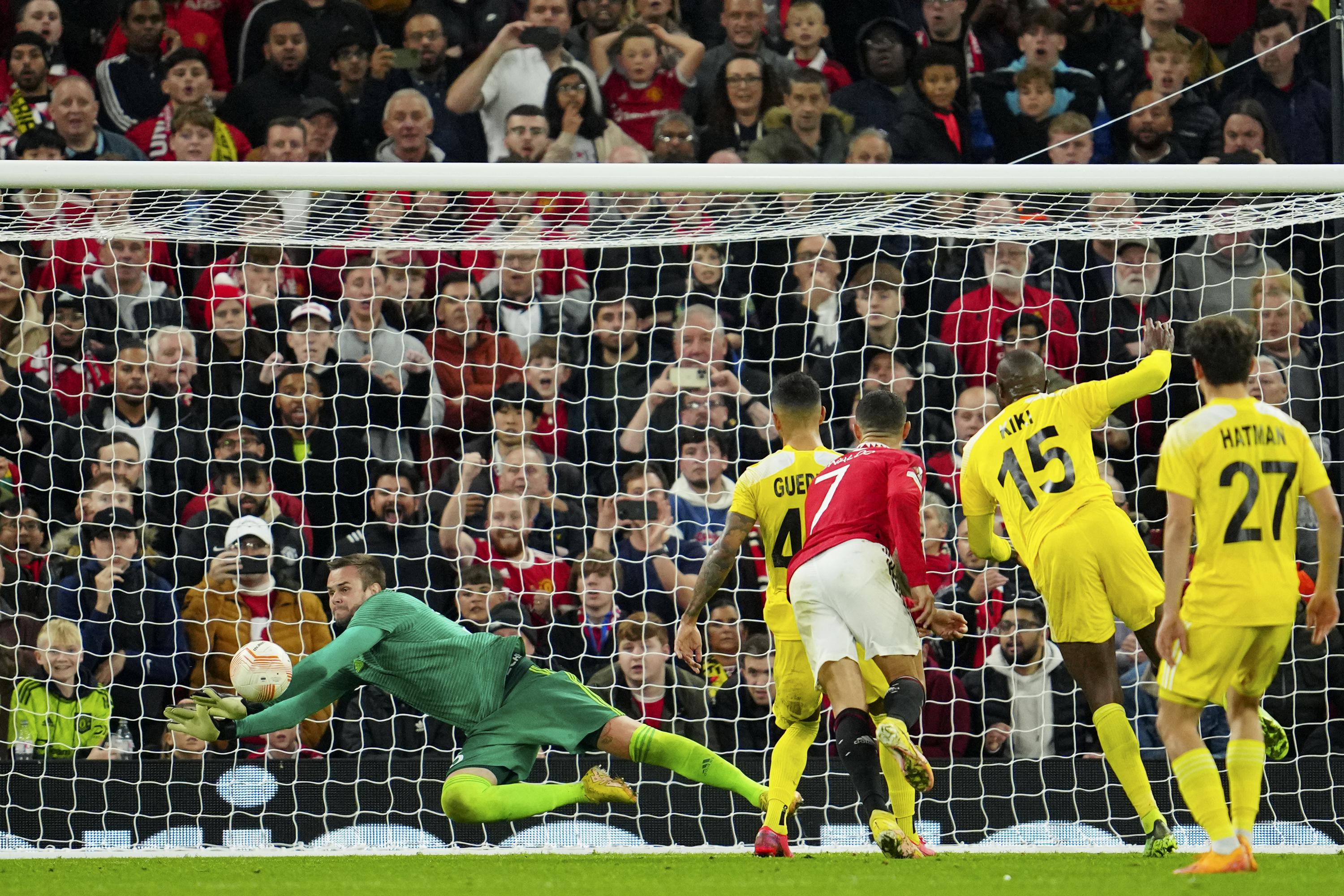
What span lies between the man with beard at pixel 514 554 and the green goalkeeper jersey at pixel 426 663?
5.97 feet

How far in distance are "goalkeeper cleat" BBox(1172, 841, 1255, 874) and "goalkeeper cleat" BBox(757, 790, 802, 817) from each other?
5.83ft

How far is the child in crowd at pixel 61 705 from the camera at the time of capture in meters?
7.24

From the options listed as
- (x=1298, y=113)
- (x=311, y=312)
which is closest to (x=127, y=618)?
(x=311, y=312)

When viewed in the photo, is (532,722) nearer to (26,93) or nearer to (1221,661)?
(1221,661)

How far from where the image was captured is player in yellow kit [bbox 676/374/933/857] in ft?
19.5

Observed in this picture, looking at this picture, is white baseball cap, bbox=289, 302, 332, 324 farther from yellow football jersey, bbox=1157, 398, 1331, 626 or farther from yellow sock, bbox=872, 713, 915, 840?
yellow football jersey, bbox=1157, 398, 1331, 626

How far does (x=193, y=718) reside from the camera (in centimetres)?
524

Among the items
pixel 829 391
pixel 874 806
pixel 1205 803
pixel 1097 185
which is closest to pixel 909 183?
pixel 1097 185

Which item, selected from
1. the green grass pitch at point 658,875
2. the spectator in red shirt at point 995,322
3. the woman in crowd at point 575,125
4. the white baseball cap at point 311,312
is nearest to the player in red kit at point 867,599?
the green grass pitch at point 658,875

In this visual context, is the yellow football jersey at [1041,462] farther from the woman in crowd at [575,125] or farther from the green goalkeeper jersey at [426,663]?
the woman in crowd at [575,125]

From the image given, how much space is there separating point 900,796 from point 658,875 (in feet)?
3.79

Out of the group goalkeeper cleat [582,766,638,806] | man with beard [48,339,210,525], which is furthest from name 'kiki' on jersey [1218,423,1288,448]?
man with beard [48,339,210,525]

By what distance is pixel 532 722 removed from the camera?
5957mm

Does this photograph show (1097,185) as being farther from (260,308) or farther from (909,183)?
(260,308)
